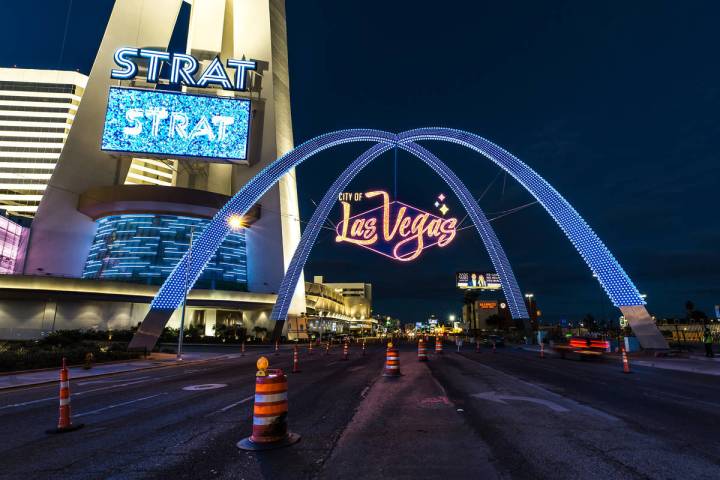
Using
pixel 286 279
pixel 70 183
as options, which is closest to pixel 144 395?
pixel 286 279

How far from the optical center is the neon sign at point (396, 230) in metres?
42.9

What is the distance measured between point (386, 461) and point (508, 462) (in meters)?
1.66

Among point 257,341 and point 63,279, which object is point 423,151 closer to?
point 257,341

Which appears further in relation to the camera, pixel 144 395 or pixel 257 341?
pixel 257 341

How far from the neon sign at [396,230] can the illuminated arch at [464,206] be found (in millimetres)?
12807

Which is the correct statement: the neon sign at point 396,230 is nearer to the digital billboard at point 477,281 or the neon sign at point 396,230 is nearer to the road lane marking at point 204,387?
the road lane marking at point 204,387

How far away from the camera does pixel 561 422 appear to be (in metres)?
8.73

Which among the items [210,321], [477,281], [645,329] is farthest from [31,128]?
[645,329]

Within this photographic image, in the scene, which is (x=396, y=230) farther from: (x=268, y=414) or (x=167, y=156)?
(x=268, y=414)

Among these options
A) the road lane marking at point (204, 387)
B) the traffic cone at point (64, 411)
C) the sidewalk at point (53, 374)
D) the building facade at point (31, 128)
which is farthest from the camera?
the building facade at point (31, 128)

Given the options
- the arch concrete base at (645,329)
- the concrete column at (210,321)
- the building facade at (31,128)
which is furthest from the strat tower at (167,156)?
the building facade at (31,128)

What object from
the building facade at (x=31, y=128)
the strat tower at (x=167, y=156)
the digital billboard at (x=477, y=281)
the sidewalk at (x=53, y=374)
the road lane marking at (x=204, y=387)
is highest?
the building facade at (x=31, y=128)

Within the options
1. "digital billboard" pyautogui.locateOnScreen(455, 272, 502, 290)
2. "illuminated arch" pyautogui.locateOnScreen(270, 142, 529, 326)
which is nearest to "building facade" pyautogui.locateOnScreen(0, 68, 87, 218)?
"illuminated arch" pyautogui.locateOnScreen(270, 142, 529, 326)

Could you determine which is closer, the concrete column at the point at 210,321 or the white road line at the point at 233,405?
the white road line at the point at 233,405
